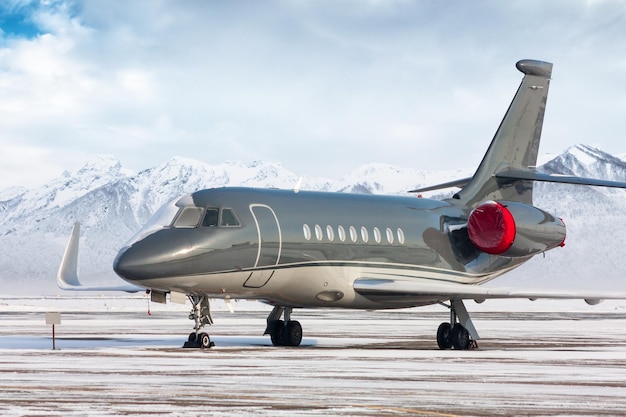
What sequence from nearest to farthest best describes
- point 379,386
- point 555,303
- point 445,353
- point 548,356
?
1. point 379,386
2. point 548,356
3. point 445,353
4. point 555,303

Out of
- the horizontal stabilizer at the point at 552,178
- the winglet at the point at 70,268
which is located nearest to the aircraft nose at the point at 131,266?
the winglet at the point at 70,268

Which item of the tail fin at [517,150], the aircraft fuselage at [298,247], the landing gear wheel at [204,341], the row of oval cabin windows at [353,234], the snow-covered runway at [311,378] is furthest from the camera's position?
the tail fin at [517,150]

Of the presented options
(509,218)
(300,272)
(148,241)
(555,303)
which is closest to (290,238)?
(300,272)

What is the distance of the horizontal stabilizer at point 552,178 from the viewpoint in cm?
3062

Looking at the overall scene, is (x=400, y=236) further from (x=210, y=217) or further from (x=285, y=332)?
(x=210, y=217)

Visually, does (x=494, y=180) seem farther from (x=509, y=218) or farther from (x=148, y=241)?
(x=148, y=241)

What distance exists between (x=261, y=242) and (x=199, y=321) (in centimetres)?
232

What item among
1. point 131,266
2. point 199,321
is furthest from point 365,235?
point 131,266

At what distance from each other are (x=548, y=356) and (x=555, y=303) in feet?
242

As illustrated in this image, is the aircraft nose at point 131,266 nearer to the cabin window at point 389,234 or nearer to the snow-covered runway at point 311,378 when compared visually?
the snow-covered runway at point 311,378

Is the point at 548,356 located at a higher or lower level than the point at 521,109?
lower

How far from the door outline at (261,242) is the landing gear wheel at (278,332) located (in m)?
2.79

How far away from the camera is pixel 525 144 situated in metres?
33.9

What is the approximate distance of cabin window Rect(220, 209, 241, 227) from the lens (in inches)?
1025
